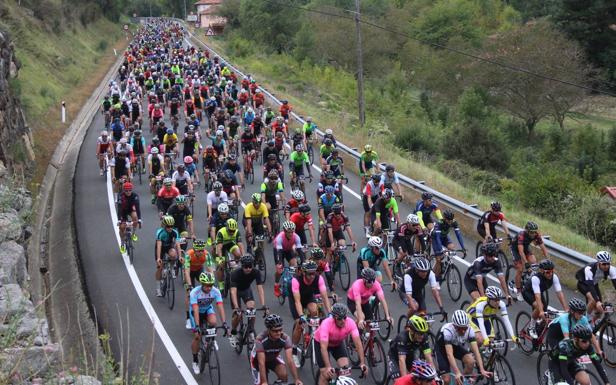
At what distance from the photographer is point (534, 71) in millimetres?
53906

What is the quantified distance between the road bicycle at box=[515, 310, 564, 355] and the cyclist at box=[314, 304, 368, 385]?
284cm

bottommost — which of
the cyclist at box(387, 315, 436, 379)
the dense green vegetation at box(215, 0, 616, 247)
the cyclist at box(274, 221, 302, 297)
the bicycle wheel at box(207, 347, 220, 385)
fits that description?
the dense green vegetation at box(215, 0, 616, 247)

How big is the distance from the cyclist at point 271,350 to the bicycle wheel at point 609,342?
15.8 feet

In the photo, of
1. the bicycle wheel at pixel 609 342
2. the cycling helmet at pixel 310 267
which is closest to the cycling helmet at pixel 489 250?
the bicycle wheel at pixel 609 342

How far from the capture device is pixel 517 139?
51531 mm

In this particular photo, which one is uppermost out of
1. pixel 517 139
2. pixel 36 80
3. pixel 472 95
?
pixel 36 80

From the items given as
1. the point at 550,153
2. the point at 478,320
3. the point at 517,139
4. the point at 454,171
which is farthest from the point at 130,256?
the point at 517,139

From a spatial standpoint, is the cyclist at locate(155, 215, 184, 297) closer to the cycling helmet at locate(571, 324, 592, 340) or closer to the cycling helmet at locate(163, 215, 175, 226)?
the cycling helmet at locate(163, 215, 175, 226)

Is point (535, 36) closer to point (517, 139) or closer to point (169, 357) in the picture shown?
point (517, 139)

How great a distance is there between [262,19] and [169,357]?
7235cm

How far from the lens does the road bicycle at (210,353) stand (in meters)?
11.2

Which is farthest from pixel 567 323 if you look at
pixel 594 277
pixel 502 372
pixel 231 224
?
pixel 231 224

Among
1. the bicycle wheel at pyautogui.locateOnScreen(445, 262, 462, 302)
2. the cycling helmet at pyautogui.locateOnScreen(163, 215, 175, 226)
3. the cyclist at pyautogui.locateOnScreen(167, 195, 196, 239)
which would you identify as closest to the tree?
the bicycle wheel at pyautogui.locateOnScreen(445, 262, 462, 302)

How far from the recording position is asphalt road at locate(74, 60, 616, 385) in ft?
39.2
